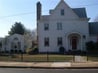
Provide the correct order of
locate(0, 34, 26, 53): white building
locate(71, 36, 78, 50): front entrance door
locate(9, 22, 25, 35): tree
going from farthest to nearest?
locate(9, 22, 25, 35): tree, locate(0, 34, 26, 53): white building, locate(71, 36, 78, 50): front entrance door

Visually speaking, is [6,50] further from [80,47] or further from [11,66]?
[11,66]

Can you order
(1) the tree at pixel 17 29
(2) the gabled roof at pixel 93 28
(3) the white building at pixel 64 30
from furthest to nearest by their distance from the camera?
1. (1) the tree at pixel 17 29
2. (2) the gabled roof at pixel 93 28
3. (3) the white building at pixel 64 30

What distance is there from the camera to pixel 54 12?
47.3 metres

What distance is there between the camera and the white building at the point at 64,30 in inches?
1837

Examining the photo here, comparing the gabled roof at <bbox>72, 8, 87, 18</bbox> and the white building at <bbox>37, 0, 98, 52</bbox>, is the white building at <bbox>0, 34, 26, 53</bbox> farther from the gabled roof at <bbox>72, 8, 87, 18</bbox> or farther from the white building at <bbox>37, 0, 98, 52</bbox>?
the gabled roof at <bbox>72, 8, 87, 18</bbox>

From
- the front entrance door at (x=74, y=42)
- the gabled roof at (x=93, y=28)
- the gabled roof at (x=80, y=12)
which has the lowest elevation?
the front entrance door at (x=74, y=42)

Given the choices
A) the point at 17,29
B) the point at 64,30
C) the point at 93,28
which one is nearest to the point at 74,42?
the point at 64,30

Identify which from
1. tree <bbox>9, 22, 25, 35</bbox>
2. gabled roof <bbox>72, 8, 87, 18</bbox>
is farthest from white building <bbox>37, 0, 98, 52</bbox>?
tree <bbox>9, 22, 25, 35</bbox>

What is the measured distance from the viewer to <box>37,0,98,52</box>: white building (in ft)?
153

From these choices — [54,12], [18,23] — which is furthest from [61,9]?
[18,23]

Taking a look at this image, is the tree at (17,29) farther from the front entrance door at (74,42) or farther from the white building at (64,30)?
the front entrance door at (74,42)

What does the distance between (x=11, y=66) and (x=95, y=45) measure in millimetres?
23395

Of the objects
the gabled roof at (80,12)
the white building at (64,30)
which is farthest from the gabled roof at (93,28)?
the gabled roof at (80,12)

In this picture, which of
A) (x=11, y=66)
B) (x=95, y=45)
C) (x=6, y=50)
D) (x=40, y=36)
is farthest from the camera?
(x=6, y=50)
